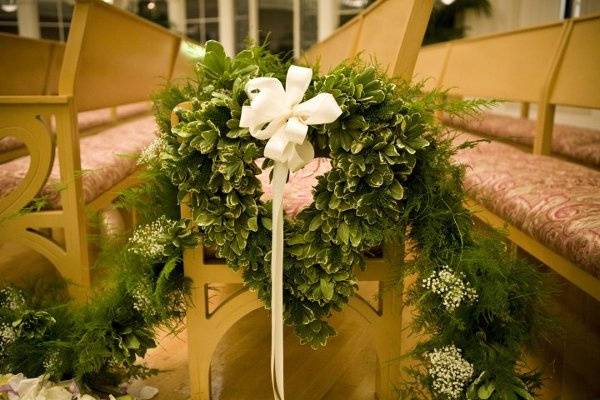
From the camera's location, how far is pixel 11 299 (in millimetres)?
1336

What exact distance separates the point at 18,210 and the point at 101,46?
Answer: 2.30 feet

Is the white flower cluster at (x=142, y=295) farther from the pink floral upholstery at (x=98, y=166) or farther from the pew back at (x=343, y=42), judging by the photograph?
the pew back at (x=343, y=42)

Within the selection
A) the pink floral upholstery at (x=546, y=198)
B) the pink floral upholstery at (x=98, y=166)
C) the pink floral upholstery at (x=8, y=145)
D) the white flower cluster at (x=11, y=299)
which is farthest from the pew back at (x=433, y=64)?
the white flower cluster at (x=11, y=299)

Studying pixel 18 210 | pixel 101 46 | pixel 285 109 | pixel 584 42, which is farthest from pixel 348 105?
pixel 584 42

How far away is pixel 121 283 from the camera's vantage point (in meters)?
1.26

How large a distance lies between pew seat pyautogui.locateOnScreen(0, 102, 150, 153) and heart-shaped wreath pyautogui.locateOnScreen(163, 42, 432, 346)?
1.73 metres

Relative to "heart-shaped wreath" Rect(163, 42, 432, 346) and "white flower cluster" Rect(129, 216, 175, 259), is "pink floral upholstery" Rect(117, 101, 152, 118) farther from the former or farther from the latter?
"heart-shaped wreath" Rect(163, 42, 432, 346)

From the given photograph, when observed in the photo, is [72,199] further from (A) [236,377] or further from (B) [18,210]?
(A) [236,377]

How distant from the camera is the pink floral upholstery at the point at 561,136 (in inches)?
94.4

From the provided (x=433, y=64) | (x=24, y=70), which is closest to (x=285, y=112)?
(x=24, y=70)

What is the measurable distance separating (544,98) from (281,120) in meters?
1.77

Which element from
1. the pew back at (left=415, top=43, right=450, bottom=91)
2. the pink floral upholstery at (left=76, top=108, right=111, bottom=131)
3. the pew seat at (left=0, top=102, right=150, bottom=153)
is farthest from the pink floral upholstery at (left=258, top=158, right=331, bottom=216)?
the pink floral upholstery at (left=76, top=108, right=111, bottom=131)

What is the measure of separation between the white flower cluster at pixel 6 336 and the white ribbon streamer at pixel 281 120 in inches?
27.3

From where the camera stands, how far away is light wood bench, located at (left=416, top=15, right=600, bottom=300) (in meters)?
1.27
